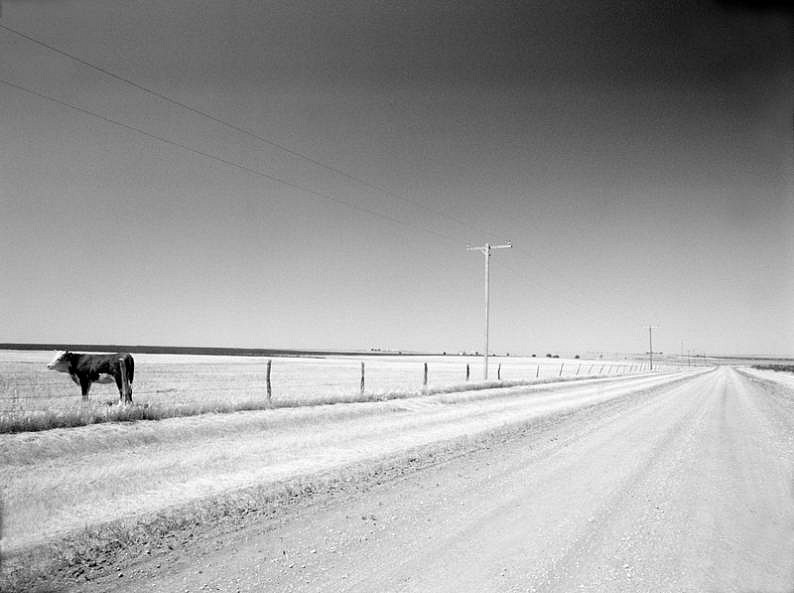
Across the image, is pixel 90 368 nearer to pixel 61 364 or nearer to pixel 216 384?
pixel 61 364

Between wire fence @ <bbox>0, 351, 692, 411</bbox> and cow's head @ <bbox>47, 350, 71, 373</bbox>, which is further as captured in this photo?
wire fence @ <bbox>0, 351, 692, 411</bbox>

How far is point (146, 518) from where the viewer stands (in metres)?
5.57

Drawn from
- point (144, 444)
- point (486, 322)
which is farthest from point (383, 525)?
point (486, 322)

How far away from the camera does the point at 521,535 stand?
5074 mm

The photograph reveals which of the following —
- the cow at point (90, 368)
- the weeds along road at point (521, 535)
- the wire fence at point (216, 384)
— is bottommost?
the wire fence at point (216, 384)

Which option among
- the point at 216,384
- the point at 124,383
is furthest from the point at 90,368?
the point at 216,384

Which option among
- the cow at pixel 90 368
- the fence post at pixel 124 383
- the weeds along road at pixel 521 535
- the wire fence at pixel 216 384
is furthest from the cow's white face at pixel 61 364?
the weeds along road at pixel 521 535

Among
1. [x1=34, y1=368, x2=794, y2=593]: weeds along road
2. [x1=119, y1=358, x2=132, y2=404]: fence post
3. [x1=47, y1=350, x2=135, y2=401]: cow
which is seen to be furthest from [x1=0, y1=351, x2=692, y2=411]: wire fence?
[x1=34, y1=368, x2=794, y2=593]: weeds along road

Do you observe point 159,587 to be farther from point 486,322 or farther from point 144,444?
point 486,322

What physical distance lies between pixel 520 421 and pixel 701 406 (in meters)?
10.5

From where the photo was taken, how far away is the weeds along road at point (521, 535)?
13.4 ft

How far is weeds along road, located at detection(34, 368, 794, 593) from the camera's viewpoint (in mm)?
4074

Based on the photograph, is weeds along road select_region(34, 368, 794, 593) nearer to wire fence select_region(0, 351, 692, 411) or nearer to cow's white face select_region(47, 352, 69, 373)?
wire fence select_region(0, 351, 692, 411)

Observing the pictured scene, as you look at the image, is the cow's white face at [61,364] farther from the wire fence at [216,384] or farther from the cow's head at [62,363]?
the wire fence at [216,384]
